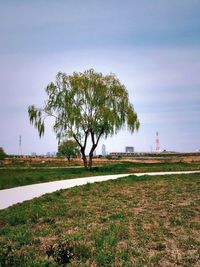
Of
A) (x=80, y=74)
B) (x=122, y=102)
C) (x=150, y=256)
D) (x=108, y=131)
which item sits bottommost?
(x=150, y=256)

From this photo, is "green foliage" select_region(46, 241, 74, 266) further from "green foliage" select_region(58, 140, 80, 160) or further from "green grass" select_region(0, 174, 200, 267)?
"green foliage" select_region(58, 140, 80, 160)

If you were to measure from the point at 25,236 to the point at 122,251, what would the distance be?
232 centimetres

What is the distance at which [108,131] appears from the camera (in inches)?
1275

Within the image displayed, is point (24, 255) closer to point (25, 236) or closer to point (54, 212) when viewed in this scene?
point (25, 236)

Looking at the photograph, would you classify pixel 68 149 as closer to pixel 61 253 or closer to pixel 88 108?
pixel 88 108

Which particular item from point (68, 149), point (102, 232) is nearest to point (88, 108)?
→ point (102, 232)

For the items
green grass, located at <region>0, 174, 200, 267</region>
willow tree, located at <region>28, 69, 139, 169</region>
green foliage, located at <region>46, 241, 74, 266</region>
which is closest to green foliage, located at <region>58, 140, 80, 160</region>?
willow tree, located at <region>28, 69, 139, 169</region>

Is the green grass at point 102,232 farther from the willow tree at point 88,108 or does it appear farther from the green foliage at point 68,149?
the green foliage at point 68,149

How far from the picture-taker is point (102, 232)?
7.43 metres

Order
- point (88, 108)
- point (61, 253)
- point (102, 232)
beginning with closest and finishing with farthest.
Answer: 1. point (61, 253)
2. point (102, 232)
3. point (88, 108)

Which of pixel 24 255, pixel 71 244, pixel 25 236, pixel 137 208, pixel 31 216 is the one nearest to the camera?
pixel 24 255

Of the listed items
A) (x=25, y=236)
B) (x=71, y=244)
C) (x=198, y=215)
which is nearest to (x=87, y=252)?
(x=71, y=244)

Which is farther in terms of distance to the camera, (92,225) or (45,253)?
(92,225)

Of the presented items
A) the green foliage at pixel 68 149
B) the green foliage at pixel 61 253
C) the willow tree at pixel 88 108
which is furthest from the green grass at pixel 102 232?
the green foliage at pixel 68 149
